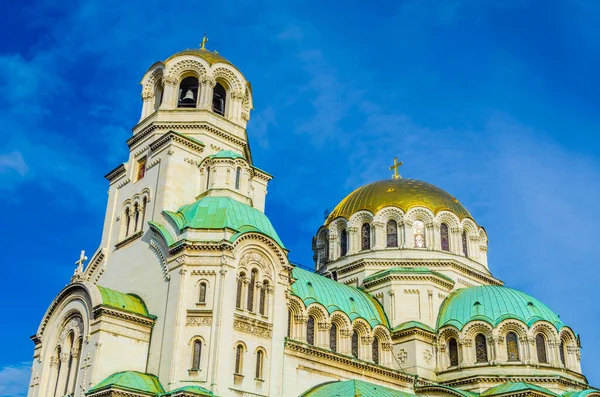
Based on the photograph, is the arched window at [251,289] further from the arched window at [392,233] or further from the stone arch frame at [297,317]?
the arched window at [392,233]

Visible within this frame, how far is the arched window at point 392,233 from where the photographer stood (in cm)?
4384

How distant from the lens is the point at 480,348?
127ft

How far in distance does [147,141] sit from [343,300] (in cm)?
1196

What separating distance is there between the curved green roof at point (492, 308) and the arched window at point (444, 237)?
3596 millimetres

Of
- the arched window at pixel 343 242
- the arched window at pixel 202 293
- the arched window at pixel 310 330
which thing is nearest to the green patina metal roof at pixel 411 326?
the arched window at pixel 310 330

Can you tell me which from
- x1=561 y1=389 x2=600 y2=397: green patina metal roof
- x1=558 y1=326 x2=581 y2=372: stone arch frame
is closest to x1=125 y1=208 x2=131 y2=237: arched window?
x1=561 y1=389 x2=600 y2=397: green patina metal roof

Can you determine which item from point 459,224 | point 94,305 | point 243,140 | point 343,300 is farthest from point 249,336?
point 459,224

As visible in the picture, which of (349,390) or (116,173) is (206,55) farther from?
(349,390)

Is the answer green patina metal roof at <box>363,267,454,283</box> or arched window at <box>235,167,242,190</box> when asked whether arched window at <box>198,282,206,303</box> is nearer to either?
arched window at <box>235,167,242,190</box>

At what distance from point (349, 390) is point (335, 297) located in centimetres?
759

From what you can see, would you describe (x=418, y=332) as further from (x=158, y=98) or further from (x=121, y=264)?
(x=158, y=98)

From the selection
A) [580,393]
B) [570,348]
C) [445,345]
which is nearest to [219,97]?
[445,345]

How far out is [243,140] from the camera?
3750 cm

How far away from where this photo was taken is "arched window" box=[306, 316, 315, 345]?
116ft
